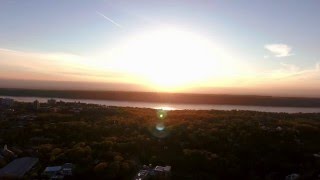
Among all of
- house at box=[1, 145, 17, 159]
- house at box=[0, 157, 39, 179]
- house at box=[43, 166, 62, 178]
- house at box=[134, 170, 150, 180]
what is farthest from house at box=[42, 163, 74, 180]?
house at box=[1, 145, 17, 159]

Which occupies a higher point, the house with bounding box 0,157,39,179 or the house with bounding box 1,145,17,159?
the house with bounding box 1,145,17,159

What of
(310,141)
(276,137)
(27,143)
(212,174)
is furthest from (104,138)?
(310,141)

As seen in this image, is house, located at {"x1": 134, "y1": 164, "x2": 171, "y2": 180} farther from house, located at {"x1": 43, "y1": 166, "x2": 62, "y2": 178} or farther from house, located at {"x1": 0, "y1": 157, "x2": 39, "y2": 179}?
house, located at {"x1": 0, "y1": 157, "x2": 39, "y2": 179}

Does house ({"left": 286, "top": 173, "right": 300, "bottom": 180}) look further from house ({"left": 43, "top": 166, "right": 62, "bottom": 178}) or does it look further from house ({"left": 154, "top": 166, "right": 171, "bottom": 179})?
house ({"left": 43, "top": 166, "right": 62, "bottom": 178})

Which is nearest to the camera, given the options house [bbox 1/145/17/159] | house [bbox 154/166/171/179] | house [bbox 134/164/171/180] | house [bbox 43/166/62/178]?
house [bbox 134/164/171/180]

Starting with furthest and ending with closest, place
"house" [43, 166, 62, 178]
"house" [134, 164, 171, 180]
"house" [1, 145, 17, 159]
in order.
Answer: "house" [1, 145, 17, 159], "house" [43, 166, 62, 178], "house" [134, 164, 171, 180]

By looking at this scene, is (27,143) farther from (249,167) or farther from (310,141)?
(310,141)

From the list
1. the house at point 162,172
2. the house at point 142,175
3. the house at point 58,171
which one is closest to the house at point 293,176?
the house at point 162,172

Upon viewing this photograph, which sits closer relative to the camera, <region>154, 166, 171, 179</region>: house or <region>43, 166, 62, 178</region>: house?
<region>154, 166, 171, 179</region>: house
